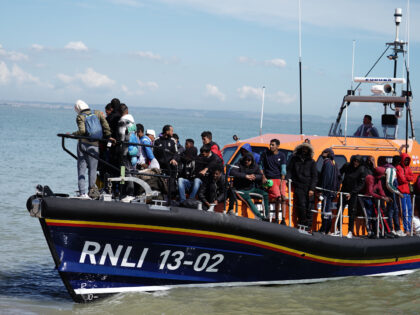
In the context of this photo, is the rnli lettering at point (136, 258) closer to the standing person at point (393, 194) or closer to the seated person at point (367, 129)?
the standing person at point (393, 194)

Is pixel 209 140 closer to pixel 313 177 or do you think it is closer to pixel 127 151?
pixel 127 151

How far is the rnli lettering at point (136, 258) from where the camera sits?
706 centimetres

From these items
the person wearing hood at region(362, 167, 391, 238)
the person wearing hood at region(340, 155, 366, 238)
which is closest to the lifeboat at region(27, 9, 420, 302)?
the person wearing hood at region(340, 155, 366, 238)

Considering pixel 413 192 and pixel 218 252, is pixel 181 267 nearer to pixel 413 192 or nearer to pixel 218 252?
pixel 218 252

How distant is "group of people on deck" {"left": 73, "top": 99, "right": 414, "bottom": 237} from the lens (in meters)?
7.50

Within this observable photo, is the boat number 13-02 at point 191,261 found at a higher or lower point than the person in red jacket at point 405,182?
lower

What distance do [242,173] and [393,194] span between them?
264 centimetres

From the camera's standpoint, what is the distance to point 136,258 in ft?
23.7

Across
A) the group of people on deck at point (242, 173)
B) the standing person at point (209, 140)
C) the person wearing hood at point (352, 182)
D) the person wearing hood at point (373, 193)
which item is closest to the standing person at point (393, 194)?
the group of people on deck at point (242, 173)

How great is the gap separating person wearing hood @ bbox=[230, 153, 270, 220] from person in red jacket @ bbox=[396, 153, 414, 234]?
2.47m

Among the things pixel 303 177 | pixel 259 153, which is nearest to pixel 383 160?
pixel 303 177

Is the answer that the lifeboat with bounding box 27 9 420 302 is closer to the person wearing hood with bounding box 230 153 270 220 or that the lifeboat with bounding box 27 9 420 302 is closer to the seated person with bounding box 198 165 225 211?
the person wearing hood with bounding box 230 153 270 220

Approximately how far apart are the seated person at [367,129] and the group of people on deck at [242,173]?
1.08 meters

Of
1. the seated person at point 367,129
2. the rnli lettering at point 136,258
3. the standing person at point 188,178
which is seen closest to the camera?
the rnli lettering at point 136,258
